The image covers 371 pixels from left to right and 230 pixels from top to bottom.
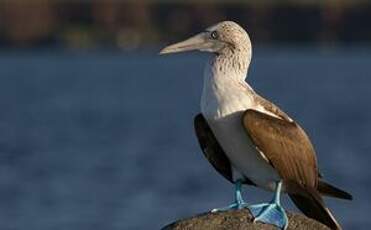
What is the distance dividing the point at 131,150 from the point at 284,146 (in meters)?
36.3

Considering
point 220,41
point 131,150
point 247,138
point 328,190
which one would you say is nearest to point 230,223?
point 247,138

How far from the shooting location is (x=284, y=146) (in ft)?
39.3

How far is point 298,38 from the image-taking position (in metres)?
160

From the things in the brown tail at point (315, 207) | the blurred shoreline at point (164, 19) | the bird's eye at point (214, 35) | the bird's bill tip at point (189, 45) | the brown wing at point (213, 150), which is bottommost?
the blurred shoreline at point (164, 19)

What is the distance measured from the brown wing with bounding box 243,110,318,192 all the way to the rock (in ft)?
1.08

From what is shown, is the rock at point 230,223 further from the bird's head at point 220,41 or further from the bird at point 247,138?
the bird's head at point 220,41

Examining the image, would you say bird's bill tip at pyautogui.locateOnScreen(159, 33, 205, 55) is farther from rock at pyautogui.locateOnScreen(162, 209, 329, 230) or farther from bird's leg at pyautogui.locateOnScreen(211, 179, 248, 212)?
rock at pyautogui.locateOnScreen(162, 209, 329, 230)

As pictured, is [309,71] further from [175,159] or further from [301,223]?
[301,223]

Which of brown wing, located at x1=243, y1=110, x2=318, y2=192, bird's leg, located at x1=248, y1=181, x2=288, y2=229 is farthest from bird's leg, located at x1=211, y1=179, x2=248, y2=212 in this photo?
brown wing, located at x1=243, y1=110, x2=318, y2=192

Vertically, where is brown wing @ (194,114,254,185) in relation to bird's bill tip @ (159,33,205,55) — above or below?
below

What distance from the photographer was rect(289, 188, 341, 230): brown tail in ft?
38.9

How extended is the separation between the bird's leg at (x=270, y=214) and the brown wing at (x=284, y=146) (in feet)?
0.98

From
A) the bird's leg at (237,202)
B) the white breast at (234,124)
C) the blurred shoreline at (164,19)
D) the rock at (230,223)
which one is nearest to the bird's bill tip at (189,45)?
the white breast at (234,124)

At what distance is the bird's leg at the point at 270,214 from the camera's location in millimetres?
11586
